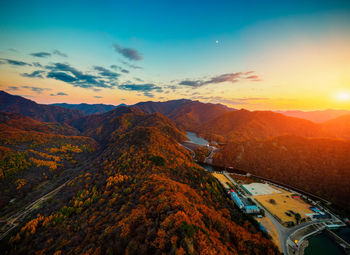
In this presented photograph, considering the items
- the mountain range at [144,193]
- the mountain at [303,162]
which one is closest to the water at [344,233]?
the mountain at [303,162]

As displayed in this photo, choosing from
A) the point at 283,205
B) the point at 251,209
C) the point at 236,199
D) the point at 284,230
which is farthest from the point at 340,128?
the point at 251,209

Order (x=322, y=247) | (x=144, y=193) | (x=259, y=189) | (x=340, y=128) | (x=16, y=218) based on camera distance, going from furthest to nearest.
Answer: (x=340, y=128) → (x=259, y=189) → (x=16, y=218) → (x=144, y=193) → (x=322, y=247)

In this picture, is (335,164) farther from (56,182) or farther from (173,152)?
(56,182)

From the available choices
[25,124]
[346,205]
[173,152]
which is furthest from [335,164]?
[25,124]

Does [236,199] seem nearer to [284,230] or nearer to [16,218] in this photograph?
[284,230]

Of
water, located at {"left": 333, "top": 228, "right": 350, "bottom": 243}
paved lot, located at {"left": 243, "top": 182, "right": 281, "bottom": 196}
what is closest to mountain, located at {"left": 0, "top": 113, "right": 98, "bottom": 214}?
paved lot, located at {"left": 243, "top": 182, "right": 281, "bottom": 196}

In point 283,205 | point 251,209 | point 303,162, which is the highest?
point 303,162

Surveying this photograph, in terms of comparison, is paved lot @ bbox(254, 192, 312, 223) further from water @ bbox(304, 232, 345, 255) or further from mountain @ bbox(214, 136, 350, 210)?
mountain @ bbox(214, 136, 350, 210)

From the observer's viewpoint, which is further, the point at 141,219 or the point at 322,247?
the point at 322,247
